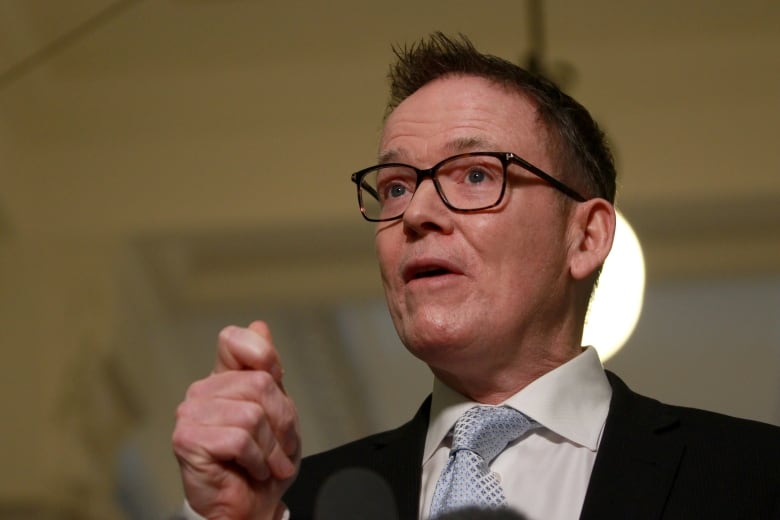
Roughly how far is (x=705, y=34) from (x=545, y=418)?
4071 millimetres

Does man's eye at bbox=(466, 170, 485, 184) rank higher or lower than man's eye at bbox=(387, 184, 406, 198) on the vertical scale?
higher

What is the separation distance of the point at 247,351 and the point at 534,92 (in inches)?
25.5

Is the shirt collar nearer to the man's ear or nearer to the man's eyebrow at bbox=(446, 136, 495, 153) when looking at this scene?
the man's ear

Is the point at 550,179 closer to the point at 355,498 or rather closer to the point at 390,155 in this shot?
the point at 390,155

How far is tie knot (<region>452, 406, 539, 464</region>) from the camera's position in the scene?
163cm

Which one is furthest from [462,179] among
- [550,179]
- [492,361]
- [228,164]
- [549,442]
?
[228,164]

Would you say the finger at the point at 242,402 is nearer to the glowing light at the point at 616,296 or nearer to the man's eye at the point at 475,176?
the man's eye at the point at 475,176

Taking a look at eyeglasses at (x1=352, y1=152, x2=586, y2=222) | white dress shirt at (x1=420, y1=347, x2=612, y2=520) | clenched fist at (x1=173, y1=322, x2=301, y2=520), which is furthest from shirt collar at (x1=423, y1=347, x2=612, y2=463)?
clenched fist at (x1=173, y1=322, x2=301, y2=520)

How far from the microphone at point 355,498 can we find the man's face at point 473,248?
16 cm

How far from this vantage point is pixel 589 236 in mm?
1859

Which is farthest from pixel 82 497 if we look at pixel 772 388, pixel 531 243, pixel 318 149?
pixel 531 243

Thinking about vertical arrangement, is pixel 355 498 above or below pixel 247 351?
below

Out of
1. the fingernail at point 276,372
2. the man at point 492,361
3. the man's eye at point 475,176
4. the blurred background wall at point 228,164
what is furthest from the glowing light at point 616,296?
the fingernail at point 276,372

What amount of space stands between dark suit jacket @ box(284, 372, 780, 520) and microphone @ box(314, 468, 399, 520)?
0.04 ft
